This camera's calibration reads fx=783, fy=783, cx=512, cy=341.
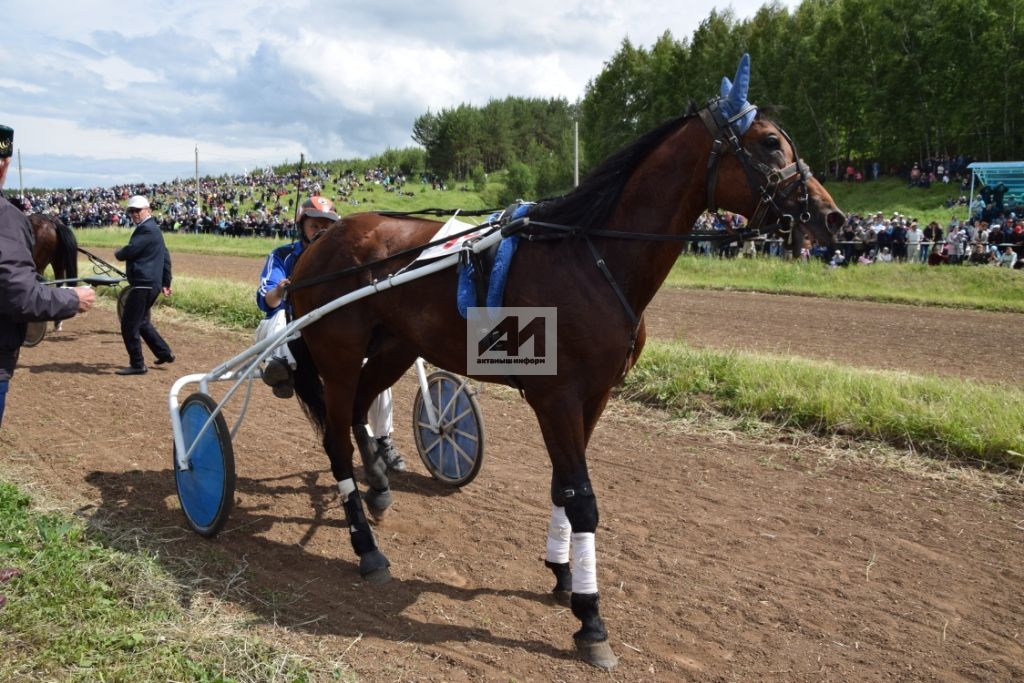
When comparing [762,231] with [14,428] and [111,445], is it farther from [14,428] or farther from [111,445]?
[14,428]

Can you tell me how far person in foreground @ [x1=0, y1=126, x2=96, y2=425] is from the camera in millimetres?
3162

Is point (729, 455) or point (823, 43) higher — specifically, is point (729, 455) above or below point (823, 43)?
below

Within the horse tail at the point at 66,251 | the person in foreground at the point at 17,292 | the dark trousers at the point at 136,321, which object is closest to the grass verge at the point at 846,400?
the person in foreground at the point at 17,292

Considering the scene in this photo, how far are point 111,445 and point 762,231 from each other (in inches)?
198

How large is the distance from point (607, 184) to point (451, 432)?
229 cm

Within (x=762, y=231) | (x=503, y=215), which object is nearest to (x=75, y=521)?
(x=503, y=215)

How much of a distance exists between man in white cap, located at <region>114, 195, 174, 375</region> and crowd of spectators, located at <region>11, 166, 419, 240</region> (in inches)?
937

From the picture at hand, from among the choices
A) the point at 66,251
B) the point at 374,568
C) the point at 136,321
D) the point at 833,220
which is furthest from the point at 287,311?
the point at 66,251

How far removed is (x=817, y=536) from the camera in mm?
4391

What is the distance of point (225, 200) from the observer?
177 feet

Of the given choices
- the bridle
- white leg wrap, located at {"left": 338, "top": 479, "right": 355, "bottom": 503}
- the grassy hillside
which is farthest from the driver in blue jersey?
the grassy hillside

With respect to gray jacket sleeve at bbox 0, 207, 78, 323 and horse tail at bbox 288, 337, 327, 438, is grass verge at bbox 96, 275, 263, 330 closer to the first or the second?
horse tail at bbox 288, 337, 327, 438

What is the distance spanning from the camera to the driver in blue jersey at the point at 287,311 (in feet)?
15.8

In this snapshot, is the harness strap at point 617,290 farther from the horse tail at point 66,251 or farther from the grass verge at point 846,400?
the horse tail at point 66,251
